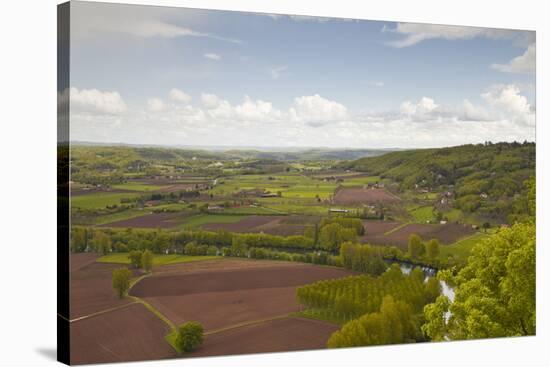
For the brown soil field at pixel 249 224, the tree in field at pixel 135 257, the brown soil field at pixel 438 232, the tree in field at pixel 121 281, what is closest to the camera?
the tree in field at pixel 121 281

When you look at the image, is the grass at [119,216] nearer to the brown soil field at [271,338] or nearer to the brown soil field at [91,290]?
the brown soil field at [91,290]

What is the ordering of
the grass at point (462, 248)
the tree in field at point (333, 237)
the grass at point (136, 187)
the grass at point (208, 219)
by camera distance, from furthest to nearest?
the grass at point (462, 248) → the tree in field at point (333, 237) → the grass at point (208, 219) → the grass at point (136, 187)

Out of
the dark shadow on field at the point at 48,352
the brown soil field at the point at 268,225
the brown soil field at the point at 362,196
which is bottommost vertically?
the dark shadow on field at the point at 48,352

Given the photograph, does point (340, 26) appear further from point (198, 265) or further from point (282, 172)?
point (198, 265)

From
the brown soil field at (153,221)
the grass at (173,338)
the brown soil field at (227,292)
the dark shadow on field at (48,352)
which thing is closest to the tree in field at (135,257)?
the brown soil field at (227,292)

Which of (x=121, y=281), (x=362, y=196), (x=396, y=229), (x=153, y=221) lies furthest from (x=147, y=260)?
(x=396, y=229)

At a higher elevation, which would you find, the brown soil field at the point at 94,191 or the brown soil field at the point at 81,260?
the brown soil field at the point at 94,191
